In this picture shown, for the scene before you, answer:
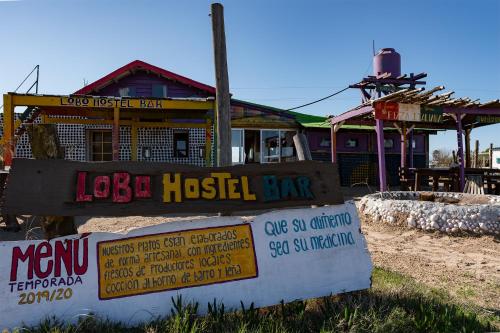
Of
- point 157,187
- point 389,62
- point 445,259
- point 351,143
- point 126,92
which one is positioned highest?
point 389,62

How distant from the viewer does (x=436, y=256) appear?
621cm

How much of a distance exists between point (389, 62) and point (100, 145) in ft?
58.2

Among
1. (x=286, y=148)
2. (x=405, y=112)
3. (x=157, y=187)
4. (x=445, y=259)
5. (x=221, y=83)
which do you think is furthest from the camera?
(x=286, y=148)

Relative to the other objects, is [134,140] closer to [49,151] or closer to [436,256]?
[49,151]

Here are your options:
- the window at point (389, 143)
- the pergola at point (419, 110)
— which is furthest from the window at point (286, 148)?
the window at point (389, 143)

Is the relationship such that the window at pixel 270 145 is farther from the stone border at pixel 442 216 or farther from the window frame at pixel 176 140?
the stone border at pixel 442 216

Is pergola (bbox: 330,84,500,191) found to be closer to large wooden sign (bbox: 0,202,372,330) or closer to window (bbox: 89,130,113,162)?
large wooden sign (bbox: 0,202,372,330)

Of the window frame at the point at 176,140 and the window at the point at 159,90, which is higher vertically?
the window at the point at 159,90

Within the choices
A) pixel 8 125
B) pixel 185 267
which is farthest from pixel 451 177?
pixel 8 125

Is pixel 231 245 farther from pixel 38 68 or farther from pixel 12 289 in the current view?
pixel 38 68

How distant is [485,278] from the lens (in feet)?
16.7

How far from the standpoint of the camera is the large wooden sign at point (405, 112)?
397 inches

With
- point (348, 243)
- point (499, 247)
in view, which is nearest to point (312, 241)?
point (348, 243)

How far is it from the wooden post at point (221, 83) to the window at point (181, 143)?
1135 centimetres
